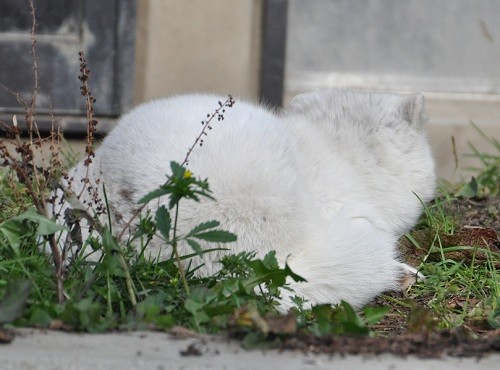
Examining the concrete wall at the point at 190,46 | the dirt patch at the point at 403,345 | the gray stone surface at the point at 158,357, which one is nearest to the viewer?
the gray stone surface at the point at 158,357

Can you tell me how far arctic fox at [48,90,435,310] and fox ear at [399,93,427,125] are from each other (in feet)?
1.31

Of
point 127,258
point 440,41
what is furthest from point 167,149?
point 440,41

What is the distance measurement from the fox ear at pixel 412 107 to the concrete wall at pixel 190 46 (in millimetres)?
1869

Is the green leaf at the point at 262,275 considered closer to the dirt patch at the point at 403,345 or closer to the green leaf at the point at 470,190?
the dirt patch at the point at 403,345

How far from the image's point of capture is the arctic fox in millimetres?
2977

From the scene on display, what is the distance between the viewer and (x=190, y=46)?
220 inches

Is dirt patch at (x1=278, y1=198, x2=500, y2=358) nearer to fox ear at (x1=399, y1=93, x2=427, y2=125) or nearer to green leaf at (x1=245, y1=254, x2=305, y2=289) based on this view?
green leaf at (x1=245, y1=254, x2=305, y2=289)

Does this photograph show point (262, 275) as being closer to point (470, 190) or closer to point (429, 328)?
point (429, 328)

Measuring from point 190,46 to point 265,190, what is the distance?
276cm

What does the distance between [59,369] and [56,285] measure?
55 cm

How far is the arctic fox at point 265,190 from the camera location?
2977mm

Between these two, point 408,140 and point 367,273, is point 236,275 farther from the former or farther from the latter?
point 408,140

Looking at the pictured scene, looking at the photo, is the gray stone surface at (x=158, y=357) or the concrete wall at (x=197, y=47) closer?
the gray stone surface at (x=158, y=357)

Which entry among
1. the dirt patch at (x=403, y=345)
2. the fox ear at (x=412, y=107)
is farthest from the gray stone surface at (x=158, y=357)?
the fox ear at (x=412, y=107)
